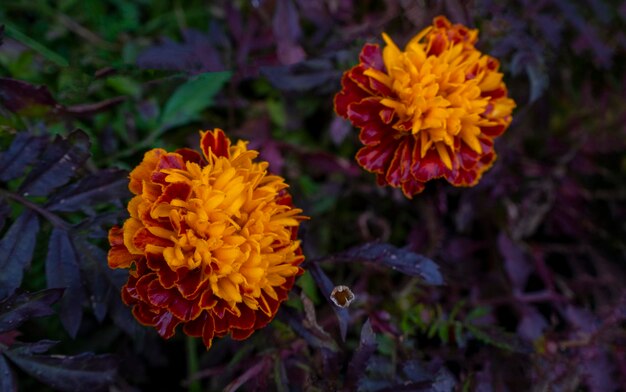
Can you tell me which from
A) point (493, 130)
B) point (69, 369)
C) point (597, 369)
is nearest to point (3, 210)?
point (69, 369)

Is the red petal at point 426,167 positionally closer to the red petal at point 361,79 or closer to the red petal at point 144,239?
the red petal at point 361,79

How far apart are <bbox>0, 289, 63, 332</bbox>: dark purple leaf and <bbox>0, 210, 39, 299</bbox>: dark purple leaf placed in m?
0.05

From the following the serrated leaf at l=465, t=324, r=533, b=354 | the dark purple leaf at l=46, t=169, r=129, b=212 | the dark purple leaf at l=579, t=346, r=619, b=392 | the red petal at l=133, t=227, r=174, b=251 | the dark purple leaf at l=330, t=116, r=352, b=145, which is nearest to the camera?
the red petal at l=133, t=227, r=174, b=251

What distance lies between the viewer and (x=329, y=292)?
106 cm

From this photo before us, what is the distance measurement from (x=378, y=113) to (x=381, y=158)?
78 mm

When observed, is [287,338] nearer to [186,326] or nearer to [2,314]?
[186,326]

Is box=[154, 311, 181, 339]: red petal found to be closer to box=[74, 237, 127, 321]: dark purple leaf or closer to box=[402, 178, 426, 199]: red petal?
box=[74, 237, 127, 321]: dark purple leaf

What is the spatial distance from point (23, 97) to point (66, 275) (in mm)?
350

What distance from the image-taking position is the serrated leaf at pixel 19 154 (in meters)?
1.06

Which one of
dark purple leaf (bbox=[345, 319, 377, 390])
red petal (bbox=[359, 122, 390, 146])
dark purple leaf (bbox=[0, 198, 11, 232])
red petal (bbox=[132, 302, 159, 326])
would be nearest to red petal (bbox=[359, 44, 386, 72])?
red petal (bbox=[359, 122, 390, 146])

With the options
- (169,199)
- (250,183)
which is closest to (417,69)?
(250,183)

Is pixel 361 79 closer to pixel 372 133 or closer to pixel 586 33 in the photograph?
pixel 372 133

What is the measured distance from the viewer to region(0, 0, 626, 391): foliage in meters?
1.08

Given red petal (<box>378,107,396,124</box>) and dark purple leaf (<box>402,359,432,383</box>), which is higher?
red petal (<box>378,107,396,124</box>)
